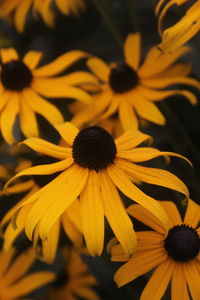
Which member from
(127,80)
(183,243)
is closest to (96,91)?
(127,80)

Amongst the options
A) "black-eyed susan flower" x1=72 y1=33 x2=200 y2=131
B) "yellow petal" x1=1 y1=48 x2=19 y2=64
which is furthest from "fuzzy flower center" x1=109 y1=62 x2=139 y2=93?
"yellow petal" x1=1 y1=48 x2=19 y2=64

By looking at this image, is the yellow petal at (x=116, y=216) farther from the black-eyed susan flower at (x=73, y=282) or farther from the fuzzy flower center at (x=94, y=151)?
the black-eyed susan flower at (x=73, y=282)

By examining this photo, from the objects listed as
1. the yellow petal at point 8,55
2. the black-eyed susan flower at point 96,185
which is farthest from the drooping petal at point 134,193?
the yellow petal at point 8,55

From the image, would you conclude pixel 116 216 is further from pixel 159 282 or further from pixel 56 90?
pixel 56 90

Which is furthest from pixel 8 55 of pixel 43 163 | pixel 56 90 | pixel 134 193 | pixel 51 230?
pixel 134 193

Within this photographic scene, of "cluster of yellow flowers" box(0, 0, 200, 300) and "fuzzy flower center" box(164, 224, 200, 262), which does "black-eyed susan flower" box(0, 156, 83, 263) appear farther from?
"fuzzy flower center" box(164, 224, 200, 262)

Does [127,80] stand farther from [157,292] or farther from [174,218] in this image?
[157,292]
